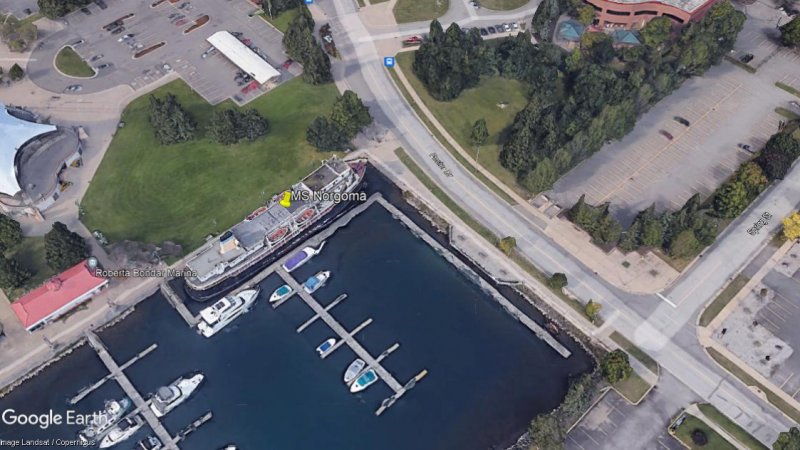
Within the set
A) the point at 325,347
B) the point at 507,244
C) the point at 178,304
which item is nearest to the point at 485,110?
the point at 507,244

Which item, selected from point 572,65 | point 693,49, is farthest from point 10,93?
point 693,49

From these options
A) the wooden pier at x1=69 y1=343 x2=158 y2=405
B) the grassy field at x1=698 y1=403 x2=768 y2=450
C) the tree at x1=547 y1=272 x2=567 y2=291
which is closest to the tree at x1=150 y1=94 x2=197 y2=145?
the wooden pier at x1=69 y1=343 x2=158 y2=405

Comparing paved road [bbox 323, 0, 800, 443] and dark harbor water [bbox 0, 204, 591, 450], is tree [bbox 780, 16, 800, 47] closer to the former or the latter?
paved road [bbox 323, 0, 800, 443]

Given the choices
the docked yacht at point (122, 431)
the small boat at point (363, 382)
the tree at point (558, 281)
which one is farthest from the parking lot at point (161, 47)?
the tree at point (558, 281)

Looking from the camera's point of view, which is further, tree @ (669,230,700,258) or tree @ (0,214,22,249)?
tree @ (0,214,22,249)

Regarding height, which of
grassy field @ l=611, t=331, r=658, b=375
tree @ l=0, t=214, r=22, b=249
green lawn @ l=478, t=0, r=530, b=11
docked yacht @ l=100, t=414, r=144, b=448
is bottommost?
docked yacht @ l=100, t=414, r=144, b=448

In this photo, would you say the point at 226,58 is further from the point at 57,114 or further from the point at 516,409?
the point at 516,409

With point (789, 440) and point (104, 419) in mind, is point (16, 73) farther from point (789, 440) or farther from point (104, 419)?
point (789, 440)
